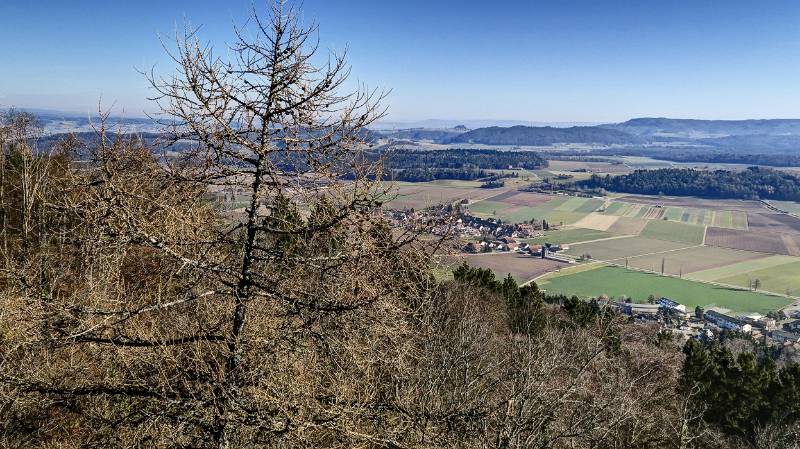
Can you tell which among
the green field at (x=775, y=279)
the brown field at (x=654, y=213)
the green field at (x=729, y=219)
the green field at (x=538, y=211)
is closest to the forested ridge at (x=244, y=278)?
the green field at (x=775, y=279)

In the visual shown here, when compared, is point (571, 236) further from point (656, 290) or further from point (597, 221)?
point (656, 290)

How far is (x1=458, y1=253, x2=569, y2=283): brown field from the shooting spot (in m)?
43.0

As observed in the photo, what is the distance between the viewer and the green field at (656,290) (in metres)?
39.8

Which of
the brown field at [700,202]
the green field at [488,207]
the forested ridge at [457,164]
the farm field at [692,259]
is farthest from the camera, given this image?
the forested ridge at [457,164]

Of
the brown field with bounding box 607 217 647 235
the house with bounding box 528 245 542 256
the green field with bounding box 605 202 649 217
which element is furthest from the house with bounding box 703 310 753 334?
the green field with bounding box 605 202 649 217

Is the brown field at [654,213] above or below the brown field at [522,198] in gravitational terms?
below

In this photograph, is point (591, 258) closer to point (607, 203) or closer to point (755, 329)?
point (755, 329)

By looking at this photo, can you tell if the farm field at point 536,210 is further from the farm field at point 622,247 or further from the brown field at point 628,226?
the farm field at point 622,247

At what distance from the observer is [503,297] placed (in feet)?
74.4

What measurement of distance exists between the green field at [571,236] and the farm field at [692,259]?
778 centimetres

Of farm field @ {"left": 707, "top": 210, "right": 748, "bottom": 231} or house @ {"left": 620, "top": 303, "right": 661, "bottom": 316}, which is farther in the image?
farm field @ {"left": 707, "top": 210, "right": 748, "bottom": 231}

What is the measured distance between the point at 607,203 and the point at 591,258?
1450 inches

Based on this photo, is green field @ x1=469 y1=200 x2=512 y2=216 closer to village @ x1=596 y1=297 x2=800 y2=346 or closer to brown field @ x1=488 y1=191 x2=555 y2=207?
brown field @ x1=488 y1=191 x2=555 y2=207

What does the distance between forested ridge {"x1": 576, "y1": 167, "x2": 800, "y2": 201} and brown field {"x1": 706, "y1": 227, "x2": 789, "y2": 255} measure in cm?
3690
